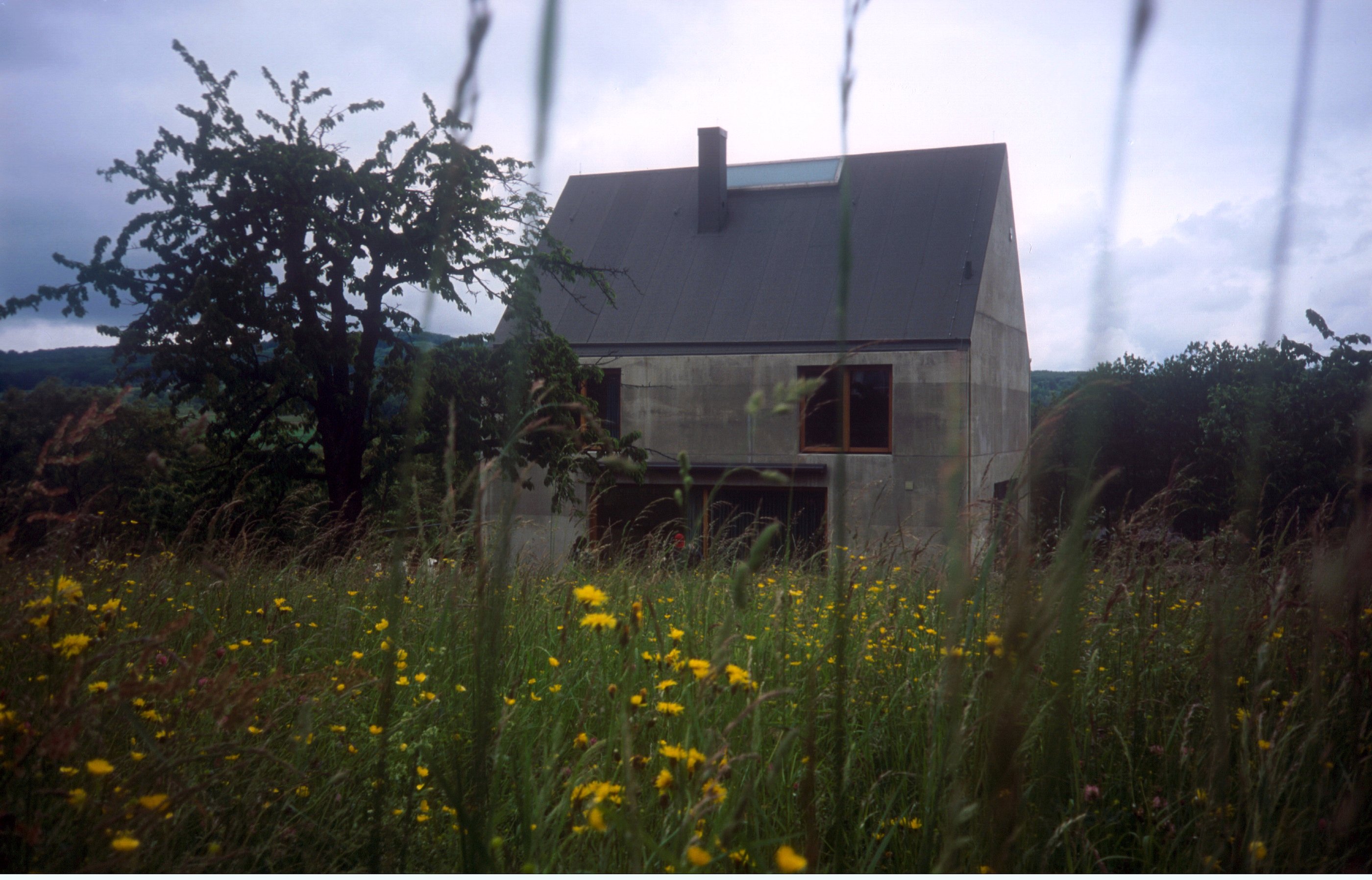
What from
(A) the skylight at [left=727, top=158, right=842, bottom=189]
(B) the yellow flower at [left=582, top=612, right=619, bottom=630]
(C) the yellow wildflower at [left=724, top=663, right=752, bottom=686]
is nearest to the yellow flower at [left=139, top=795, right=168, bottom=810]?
(B) the yellow flower at [left=582, top=612, right=619, bottom=630]

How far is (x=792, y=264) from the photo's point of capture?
1622 cm

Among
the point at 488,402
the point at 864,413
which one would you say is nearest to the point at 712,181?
the point at 864,413

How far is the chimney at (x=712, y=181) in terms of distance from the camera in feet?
56.4

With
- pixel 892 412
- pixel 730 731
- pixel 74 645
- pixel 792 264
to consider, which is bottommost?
pixel 730 731

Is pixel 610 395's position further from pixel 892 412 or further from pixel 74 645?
pixel 74 645

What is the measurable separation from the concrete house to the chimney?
4cm

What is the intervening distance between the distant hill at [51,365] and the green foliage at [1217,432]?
3.64ft

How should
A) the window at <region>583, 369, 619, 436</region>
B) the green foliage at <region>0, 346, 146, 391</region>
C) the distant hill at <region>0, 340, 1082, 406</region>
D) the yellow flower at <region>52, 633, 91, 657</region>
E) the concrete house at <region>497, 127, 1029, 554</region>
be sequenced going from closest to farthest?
1. the distant hill at <region>0, 340, 1082, 406</region>
2. the yellow flower at <region>52, 633, 91, 657</region>
3. the green foliage at <region>0, 346, 146, 391</region>
4. the concrete house at <region>497, 127, 1029, 554</region>
5. the window at <region>583, 369, 619, 436</region>

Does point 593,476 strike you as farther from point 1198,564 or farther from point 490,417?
point 1198,564

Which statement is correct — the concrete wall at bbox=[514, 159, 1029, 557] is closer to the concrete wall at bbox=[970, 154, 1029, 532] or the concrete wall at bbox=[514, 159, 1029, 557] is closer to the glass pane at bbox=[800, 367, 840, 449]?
the concrete wall at bbox=[970, 154, 1029, 532]

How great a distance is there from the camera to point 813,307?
1530cm

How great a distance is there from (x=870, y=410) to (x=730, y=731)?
13969 mm

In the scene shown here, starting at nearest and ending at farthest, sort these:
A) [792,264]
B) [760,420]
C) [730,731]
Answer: [730,731]
[760,420]
[792,264]

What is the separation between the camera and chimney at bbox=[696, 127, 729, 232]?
17.2 metres
